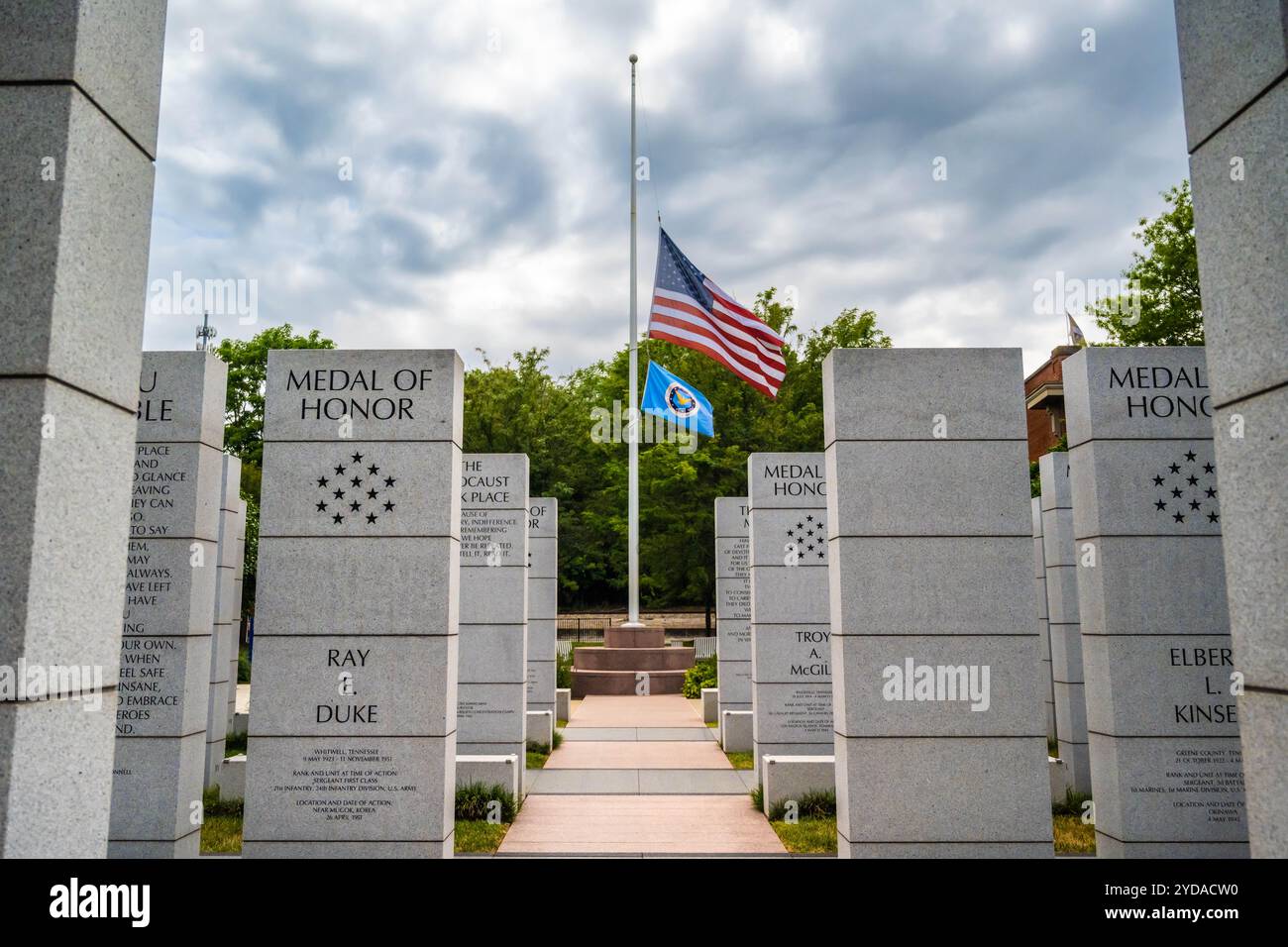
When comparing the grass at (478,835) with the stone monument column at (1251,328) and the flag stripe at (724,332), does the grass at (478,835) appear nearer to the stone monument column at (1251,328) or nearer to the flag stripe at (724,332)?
the stone monument column at (1251,328)

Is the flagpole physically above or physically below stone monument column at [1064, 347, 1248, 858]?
above

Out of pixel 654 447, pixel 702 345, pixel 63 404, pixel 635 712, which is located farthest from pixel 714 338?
pixel 654 447

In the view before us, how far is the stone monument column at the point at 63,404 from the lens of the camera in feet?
9.80

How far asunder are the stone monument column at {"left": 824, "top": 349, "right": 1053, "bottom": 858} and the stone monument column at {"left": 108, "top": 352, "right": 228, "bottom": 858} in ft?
18.5

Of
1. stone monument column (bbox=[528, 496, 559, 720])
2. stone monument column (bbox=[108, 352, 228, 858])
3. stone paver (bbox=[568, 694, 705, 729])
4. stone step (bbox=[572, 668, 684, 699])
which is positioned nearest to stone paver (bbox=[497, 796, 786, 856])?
stone monument column (bbox=[108, 352, 228, 858])

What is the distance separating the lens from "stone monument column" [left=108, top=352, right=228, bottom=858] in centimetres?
740

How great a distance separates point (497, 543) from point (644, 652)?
1192cm

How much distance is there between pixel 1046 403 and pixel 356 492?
120ft

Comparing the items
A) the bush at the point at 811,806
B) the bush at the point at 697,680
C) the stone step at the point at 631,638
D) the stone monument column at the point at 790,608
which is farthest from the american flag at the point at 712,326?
the stone step at the point at 631,638

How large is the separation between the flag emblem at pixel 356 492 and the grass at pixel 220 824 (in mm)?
3674
